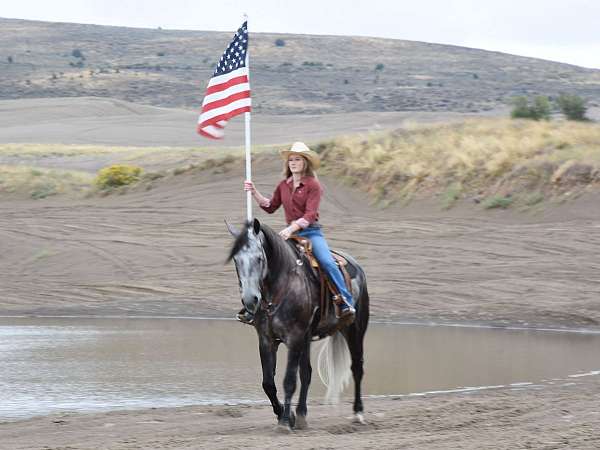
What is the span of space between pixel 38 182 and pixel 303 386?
25258 millimetres

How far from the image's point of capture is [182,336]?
18203 millimetres

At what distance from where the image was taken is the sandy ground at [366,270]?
32.9ft

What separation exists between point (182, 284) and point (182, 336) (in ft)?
15.0

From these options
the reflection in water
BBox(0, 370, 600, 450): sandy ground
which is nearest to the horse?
BBox(0, 370, 600, 450): sandy ground

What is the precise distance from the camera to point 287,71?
110m

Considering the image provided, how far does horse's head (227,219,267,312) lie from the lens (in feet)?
32.0

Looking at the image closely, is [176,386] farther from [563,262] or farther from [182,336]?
[563,262]

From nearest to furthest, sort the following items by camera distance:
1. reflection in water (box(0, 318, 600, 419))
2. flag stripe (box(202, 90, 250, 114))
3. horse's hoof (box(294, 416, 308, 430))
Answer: horse's hoof (box(294, 416, 308, 430))
flag stripe (box(202, 90, 250, 114))
reflection in water (box(0, 318, 600, 419))

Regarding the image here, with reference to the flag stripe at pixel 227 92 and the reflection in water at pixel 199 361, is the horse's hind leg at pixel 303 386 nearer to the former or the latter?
the reflection in water at pixel 199 361

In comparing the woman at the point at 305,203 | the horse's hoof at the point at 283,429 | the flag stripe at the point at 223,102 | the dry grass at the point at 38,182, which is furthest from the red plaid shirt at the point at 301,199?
the dry grass at the point at 38,182

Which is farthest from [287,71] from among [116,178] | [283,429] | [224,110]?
[283,429]

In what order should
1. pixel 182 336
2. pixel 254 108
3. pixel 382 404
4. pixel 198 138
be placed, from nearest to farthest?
1. pixel 382 404
2. pixel 182 336
3. pixel 198 138
4. pixel 254 108

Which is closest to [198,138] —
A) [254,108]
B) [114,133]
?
[114,133]

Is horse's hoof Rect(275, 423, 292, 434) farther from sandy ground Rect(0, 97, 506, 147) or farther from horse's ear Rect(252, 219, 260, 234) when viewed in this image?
sandy ground Rect(0, 97, 506, 147)
